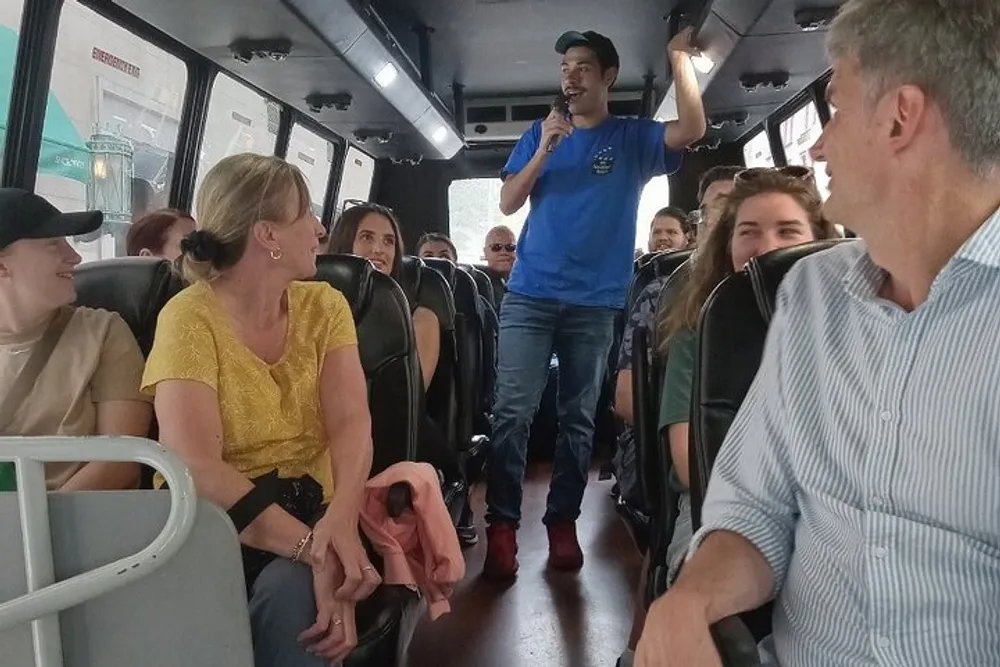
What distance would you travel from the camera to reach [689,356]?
1.79 m

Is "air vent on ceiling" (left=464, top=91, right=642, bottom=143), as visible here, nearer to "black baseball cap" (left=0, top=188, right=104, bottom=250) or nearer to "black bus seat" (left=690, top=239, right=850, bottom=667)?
"black baseball cap" (left=0, top=188, right=104, bottom=250)

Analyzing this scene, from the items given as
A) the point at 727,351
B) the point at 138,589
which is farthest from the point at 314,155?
the point at 138,589

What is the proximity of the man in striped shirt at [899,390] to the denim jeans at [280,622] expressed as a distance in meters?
0.66

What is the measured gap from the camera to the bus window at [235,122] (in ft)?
16.6

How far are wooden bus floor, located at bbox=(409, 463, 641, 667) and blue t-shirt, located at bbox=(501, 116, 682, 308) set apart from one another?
1.06 m

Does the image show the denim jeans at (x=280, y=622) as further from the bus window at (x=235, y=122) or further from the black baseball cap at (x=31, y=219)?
the bus window at (x=235, y=122)

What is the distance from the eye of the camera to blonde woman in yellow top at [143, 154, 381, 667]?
154cm

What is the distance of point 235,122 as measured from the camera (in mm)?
5453

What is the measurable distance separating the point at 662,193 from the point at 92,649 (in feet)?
24.5

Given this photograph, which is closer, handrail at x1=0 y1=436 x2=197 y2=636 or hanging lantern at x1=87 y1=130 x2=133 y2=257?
handrail at x1=0 y1=436 x2=197 y2=636

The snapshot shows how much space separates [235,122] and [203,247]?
4.04 m

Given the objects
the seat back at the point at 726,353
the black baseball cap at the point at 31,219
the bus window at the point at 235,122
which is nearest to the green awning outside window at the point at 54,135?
the bus window at the point at 235,122

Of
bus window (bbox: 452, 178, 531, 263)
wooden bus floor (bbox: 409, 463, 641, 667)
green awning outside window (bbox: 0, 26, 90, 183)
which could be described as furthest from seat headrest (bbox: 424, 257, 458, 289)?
bus window (bbox: 452, 178, 531, 263)

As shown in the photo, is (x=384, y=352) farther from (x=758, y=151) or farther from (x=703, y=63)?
(x=758, y=151)
